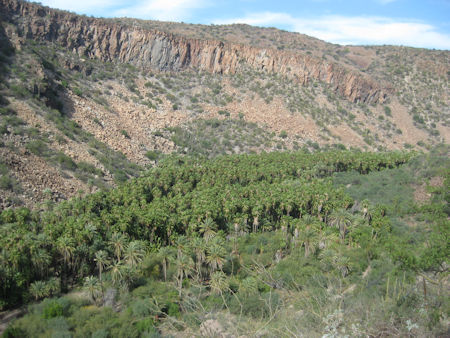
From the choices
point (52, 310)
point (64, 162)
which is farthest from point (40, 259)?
point (64, 162)

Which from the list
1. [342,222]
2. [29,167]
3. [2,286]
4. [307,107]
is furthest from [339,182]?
[2,286]

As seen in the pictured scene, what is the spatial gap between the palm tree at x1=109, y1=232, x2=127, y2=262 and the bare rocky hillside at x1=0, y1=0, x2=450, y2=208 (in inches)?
367

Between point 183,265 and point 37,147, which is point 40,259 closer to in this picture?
point 183,265

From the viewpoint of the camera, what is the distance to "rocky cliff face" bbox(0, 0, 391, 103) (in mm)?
72812

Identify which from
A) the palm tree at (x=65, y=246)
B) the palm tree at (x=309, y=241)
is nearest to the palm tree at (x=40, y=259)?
the palm tree at (x=65, y=246)

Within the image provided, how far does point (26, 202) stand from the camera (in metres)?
36.5

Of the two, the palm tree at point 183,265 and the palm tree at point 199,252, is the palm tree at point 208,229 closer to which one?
the palm tree at point 199,252

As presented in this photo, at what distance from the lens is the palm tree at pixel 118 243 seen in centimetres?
3122

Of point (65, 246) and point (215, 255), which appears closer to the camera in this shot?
point (65, 246)

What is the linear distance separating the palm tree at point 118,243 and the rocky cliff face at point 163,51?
2159 inches

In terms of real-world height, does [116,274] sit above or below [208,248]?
below

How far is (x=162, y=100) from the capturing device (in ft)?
263

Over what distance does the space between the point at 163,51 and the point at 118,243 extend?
212 ft

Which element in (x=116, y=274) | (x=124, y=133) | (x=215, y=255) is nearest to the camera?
(x=116, y=274)
